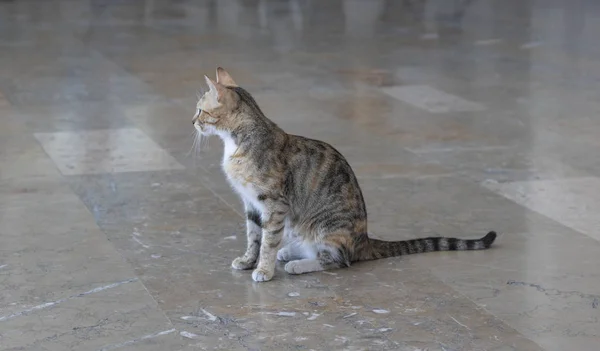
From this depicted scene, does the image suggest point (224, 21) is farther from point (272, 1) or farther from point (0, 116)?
point (0, 116)

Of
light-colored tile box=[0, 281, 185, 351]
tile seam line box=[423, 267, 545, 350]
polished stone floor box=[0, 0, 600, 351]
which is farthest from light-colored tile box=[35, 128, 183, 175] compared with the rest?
tile seam line box=[423, 267, 545, 350]

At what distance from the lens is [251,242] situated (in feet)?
19.0

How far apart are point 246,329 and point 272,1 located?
13077mm

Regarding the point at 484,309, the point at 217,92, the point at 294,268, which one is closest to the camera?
the point at 484,309

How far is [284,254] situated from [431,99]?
4.56m

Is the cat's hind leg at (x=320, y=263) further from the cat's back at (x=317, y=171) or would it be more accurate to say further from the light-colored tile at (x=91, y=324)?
the light-colored tile at (x=91, y=324)

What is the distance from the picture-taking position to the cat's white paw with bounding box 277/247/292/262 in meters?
5.90

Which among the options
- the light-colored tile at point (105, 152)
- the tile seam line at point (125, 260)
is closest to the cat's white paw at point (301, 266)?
the tile seam line at point (125, 260)

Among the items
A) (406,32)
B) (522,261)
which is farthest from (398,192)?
(406,32)

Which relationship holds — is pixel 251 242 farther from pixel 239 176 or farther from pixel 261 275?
pixel 239 176

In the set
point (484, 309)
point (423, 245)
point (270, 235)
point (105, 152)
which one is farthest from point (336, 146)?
point (484, 309)

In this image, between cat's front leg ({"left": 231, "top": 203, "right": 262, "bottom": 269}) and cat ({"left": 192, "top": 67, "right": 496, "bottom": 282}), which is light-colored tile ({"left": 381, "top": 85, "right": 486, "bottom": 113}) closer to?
cat ({"left": 192, "top": 67, "right": 496, "bottom": 282})

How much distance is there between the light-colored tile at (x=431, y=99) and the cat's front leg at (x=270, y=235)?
437cm

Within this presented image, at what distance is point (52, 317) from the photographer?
5.10 m
